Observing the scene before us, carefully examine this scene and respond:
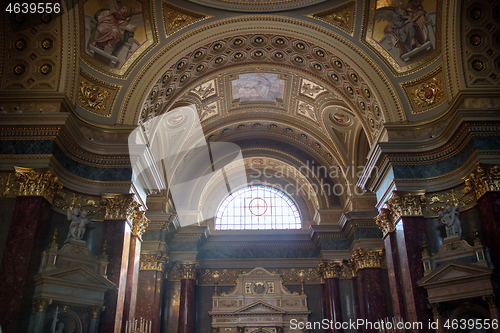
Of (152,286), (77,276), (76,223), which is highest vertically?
(76,223)

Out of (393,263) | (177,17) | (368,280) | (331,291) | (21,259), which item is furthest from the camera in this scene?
(331,291)

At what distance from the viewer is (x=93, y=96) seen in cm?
1309

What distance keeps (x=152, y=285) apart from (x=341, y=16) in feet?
39.1

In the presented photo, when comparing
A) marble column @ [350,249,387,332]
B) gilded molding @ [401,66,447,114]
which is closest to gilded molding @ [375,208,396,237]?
gilded molding @ [401,66,447,114]

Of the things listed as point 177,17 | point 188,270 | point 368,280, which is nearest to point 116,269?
point 188,270

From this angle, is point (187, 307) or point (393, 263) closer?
point (393, 263)

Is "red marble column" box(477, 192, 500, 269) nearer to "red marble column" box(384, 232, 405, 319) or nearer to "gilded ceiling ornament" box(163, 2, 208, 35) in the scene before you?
"red marble column" box(384, 232, 405, 319)

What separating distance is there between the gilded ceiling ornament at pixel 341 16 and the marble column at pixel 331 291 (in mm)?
10320

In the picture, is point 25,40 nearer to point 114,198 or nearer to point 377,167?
point 114,198

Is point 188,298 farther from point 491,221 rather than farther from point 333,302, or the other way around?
point 491,221

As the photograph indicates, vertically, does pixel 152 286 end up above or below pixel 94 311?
above

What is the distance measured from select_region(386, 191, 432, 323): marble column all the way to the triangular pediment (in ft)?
1.47

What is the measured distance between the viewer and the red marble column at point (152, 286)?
615 inches

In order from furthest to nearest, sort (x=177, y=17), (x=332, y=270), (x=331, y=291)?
(x=332, y=270)
(x=331, y=291)
(x=177, y=17)
